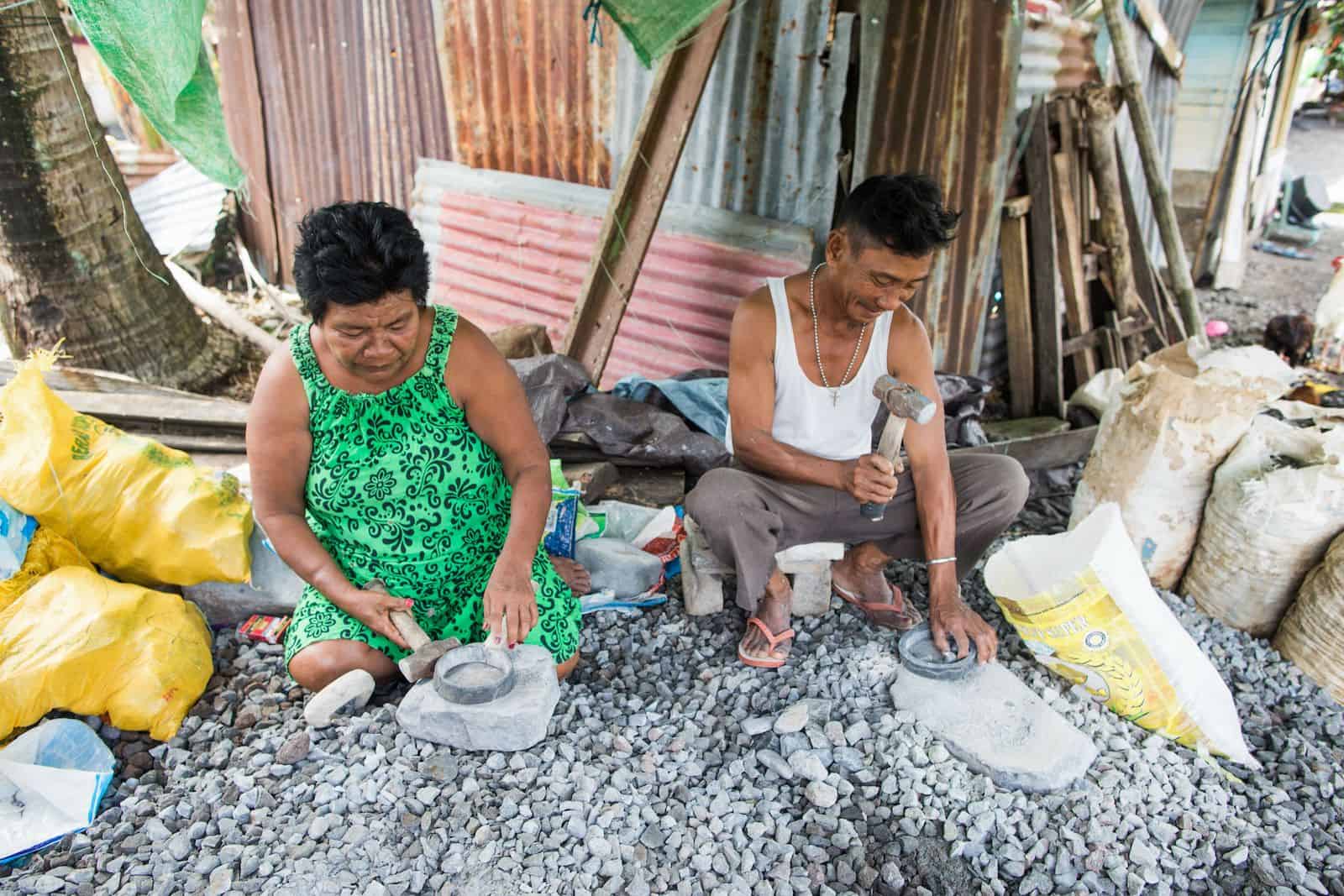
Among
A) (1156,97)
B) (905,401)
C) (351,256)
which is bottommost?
(905,401)

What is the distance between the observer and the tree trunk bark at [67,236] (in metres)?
3.69

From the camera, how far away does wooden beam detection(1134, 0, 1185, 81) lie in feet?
17.3

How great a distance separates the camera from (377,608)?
7.46 ft

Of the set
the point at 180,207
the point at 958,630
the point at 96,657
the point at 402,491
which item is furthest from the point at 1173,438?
the point at 180,207

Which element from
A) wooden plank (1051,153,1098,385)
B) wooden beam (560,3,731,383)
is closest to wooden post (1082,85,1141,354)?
wooden plank (1051,153,1098,385)

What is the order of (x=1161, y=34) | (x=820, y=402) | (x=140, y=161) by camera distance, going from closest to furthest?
(x=820, y=402), (x=1161, y=34), (x=140, y=161)

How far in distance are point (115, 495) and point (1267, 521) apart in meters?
3.41

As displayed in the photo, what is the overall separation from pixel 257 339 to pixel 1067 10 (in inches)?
186

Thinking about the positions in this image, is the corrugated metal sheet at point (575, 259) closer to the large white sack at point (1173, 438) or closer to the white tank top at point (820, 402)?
the white tank top at point (820, 402)

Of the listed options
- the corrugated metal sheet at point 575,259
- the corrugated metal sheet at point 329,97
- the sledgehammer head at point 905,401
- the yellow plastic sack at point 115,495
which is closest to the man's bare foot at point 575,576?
the yellow plastic sack at point 115,495

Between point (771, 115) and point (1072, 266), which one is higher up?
point (771, 115)

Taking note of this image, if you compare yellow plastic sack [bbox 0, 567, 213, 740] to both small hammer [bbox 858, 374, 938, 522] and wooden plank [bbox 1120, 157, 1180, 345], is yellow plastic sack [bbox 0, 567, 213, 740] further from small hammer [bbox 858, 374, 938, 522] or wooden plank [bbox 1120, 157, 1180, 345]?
wooden plank [bbox 1120, 157, 1180, 345]

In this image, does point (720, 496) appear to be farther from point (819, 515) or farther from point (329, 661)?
point (329, 661)

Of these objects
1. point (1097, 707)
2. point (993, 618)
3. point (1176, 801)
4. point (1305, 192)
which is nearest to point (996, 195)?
point (993, 618)
